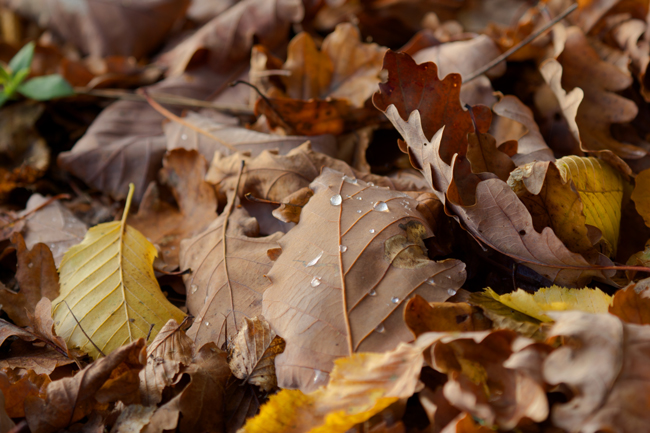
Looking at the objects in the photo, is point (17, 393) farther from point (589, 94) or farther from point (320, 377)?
point (589, 94)

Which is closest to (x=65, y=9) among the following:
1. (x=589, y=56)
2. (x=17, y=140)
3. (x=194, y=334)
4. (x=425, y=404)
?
(x=17, y=140)

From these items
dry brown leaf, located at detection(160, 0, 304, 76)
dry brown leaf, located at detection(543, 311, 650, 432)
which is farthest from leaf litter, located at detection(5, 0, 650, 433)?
dry brown leaf, located at detection(160, 0, 304, 76)

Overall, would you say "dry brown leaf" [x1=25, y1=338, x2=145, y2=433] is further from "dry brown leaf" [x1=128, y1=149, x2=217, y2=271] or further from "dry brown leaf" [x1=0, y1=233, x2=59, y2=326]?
"dry brown leaf" [x1=128, y1=149, x2=217, y2=271]

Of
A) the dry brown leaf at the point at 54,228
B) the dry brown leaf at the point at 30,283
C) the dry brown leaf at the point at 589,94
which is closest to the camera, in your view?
the dry brown leaf at the point at 30,283

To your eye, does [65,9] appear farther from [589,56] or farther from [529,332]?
[529,332]

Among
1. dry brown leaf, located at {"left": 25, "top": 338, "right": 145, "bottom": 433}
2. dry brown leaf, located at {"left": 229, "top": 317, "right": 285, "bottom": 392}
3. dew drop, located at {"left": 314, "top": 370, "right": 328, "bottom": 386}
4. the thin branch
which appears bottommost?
dry brown leaf, located at {"left": 229, "top": 317, "right": 285, "bottom": 392}

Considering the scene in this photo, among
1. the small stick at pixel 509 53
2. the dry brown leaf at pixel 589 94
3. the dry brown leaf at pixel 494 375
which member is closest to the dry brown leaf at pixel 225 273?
the dry brown leaf at pixel 494 375

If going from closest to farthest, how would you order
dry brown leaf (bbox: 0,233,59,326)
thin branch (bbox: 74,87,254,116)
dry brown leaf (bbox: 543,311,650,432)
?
dry brown leaf (bbox: 543,311,650,432) < dry brown leaf (bbox: 0,233,59,326) < thin branch (bbox: 74,87,254,116)

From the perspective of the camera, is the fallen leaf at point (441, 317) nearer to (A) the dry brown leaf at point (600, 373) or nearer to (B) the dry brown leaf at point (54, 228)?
(A) the dry brown leaf at point (600, 373)
